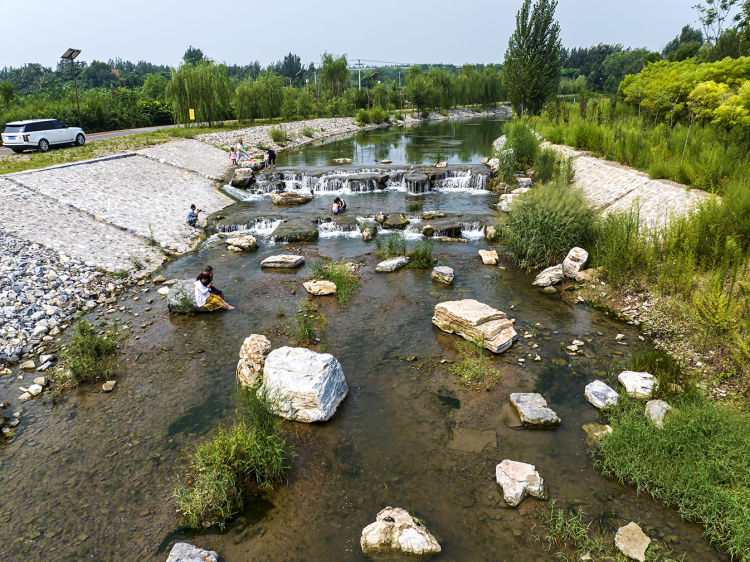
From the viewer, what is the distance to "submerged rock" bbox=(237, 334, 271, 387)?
309 inches

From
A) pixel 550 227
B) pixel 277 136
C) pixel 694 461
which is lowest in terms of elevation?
pixel 694 461

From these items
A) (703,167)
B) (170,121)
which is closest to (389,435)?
(703,167)

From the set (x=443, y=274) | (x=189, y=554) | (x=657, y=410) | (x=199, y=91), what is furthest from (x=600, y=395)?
(x=199, y=91)

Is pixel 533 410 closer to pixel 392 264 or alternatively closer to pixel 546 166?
pixel 392 264

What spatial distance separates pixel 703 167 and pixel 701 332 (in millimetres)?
7499

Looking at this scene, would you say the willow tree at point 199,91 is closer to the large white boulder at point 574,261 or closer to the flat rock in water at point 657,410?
the large white boulder at point 574,261

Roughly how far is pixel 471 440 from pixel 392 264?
7.30m

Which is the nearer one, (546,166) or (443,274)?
(443,274)

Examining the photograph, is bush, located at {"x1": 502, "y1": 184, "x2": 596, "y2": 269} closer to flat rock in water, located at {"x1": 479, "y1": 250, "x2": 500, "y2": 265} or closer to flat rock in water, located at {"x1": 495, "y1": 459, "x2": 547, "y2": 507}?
flat rock in water, located at {"x1": 479, "y1": 250, "x2": 500, "y2": 265}

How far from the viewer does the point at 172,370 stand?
8.59 meters

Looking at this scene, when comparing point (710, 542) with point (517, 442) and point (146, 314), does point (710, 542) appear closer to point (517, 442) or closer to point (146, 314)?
point (517, 442)

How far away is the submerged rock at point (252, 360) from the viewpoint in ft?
Answer: 25.7

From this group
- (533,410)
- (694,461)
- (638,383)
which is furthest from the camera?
(638,383)

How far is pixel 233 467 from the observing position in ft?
19.0
